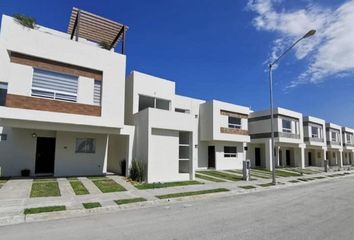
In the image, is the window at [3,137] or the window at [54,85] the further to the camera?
the window at [3,137]

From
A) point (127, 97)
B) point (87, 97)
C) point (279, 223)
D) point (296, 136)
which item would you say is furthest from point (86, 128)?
point (296, 136)

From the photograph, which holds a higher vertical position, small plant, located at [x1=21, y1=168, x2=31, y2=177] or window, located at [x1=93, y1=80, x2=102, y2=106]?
window, located at [x1=93, y1=80, x2=102, y2=106]

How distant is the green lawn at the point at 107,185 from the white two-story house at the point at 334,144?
135 ft

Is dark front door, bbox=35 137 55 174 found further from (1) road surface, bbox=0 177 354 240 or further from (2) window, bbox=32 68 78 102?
(1) road surface, bbox=0 177 354 240

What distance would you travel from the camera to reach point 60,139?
17172 millimetres

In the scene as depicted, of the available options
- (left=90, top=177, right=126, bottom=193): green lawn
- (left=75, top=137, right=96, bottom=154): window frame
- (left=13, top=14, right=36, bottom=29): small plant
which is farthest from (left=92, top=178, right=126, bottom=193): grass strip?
(left=13, top=14, right=36, bottom=29): small plant

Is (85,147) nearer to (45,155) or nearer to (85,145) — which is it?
(85,145)

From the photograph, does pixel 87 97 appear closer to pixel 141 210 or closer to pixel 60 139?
pixel 60 139

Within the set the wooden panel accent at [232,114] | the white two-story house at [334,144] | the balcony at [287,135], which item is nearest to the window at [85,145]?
the wooden panel accent at [232,114]

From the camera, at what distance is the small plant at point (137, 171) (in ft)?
53.7

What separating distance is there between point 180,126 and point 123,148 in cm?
451

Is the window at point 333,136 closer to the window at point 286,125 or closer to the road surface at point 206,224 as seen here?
the window at point 286,125

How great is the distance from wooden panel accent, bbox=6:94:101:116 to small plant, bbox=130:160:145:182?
396 cm

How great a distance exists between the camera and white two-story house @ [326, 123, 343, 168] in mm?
45234
